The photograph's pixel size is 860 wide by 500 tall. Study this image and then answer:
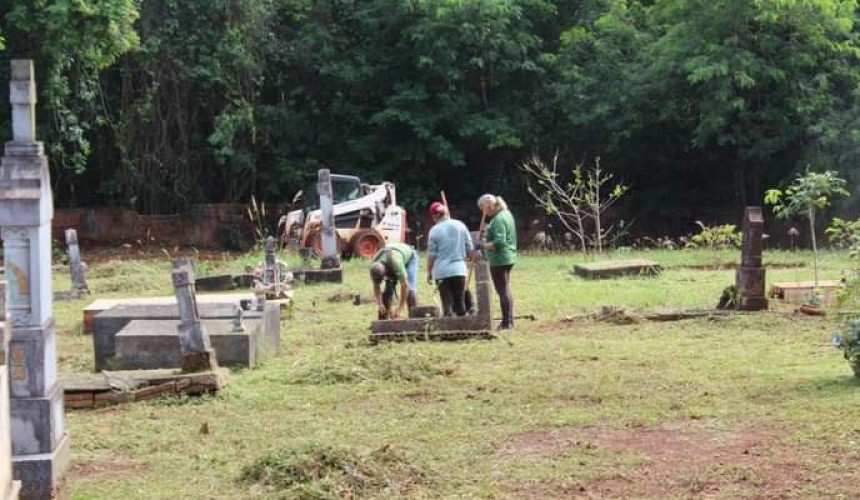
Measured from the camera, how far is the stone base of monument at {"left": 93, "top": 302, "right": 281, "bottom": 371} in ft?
35.8

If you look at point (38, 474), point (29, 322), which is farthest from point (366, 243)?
point (38, 474)

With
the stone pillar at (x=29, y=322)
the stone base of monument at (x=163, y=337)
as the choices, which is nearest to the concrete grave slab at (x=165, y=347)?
the stone base of monument at (x=163, y=337)

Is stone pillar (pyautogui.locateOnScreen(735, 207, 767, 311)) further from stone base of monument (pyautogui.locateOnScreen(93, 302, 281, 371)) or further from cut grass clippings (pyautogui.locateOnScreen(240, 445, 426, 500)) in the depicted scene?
cut grass clippings (pyautogui.locateOnScreen(240, 445, 426, 500))

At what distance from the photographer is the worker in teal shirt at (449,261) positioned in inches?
512

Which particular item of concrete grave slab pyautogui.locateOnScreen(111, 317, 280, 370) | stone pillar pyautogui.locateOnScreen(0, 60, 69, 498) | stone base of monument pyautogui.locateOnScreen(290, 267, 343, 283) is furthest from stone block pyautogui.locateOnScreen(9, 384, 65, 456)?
stone base of monument pyautogui.locateOnScreen(290, 267, 343, 283)

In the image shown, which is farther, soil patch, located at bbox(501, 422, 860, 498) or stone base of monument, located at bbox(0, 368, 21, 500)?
soil patch, located at bbox(501, 422, 860, 498)

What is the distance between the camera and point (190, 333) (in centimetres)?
1002

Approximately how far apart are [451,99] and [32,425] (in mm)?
24765

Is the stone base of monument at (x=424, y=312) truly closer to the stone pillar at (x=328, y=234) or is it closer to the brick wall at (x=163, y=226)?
the stone pillar at (x=328, y=234)

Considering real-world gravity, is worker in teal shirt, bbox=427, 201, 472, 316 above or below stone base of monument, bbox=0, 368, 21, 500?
above

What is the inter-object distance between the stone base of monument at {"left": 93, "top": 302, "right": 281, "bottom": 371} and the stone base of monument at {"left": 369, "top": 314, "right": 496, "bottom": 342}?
44.5 inches

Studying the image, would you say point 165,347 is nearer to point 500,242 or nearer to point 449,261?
point 449,261

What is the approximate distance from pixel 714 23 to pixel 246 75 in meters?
11.6

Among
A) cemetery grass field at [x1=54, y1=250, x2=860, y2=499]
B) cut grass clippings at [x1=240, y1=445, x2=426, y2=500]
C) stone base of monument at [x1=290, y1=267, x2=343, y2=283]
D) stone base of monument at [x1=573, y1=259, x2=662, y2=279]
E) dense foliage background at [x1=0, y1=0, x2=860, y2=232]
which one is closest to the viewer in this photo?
cut grass clippings at [x1=240, y1=445, x2=426, y2=500]
